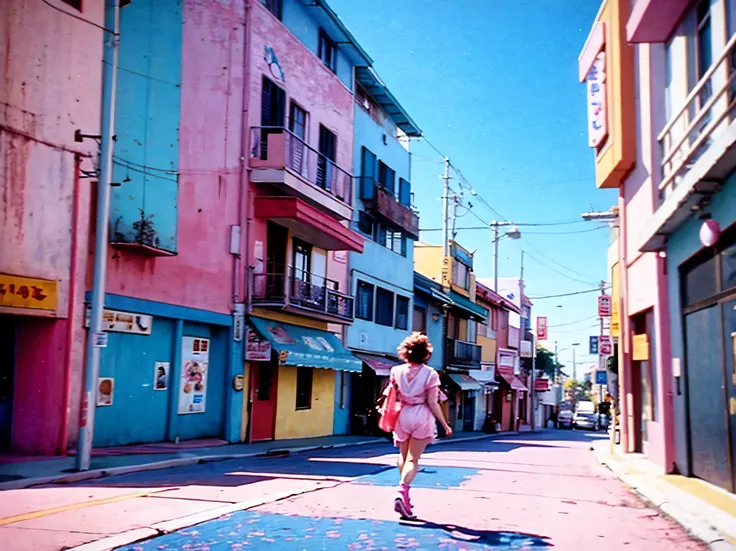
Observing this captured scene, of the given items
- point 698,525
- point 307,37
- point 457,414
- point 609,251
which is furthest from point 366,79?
point 698,525

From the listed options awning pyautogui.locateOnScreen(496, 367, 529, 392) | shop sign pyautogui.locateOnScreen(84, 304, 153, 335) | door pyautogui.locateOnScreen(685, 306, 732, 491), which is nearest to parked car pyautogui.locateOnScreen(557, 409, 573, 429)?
awning pyautogui.locateOnScreen(496, 367, 529, 392)

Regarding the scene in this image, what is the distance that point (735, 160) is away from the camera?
9086 mm

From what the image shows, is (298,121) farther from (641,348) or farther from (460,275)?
(460,275)

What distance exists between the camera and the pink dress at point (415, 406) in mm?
7820

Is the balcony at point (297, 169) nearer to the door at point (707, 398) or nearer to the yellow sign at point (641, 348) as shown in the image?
the yellow sign at point (641, 348)

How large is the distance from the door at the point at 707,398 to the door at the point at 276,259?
479 inches

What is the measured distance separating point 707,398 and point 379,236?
21.9 metres

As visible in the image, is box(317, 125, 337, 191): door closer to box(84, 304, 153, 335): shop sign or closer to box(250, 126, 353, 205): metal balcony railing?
box(250, 126, 353, 205): metal balcony railing

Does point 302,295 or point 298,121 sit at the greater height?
point 298,121

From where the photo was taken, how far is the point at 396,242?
34.7 meters

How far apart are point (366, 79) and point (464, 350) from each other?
59.6 feet

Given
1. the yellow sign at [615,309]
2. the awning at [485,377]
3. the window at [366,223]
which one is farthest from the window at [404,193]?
the awning at [485,377]

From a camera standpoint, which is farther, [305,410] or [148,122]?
[305,410]

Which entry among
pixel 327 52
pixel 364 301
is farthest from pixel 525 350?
pixel 327 52
